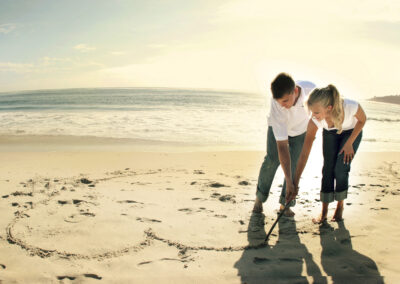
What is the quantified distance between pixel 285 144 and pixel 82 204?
2349 millimetres

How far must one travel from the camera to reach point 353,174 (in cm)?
505

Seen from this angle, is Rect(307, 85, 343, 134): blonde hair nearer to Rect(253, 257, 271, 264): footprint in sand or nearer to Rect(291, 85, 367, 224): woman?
Rect(291, 85, 367, 224): woman

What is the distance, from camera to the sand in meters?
2.35

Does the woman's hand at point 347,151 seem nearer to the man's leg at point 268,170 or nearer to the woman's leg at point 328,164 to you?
the woman's leg at point 328,164

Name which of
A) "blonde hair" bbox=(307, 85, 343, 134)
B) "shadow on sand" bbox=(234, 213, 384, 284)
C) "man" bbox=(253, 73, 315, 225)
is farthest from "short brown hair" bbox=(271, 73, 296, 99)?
"shadow on sand" bbox=(234, 213, 384, 284)

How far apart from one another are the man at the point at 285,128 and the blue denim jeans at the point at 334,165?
271 mm

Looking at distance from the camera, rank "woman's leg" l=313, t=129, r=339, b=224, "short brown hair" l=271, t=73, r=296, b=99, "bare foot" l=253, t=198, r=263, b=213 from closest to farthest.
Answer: "short brown hair" l=271, t=73, r=296, b=99
"woman's leg" l=313, t=129, r=339, b=224
"bare foot" l=253, t=198, r=263, b=213

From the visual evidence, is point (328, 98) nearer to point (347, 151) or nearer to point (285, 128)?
point (285, 128)

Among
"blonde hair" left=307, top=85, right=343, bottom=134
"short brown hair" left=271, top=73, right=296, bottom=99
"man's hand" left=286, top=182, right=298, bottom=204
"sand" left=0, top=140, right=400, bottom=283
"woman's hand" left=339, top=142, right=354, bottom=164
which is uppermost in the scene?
"short brown hair" left=271, top=73, right=296, bottom=99

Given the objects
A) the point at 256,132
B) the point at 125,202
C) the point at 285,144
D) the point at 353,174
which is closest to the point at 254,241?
the point at 285,144

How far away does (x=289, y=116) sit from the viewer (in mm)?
3062

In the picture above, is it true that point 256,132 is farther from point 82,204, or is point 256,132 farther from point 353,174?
point 82,204

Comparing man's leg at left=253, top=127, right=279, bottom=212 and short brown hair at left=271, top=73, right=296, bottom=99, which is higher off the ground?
short brown hair at left=271, top=73, right=296, bottom=99

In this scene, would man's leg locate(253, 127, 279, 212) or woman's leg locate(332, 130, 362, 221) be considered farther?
man's leg locate(253, 127, 279, 212)
